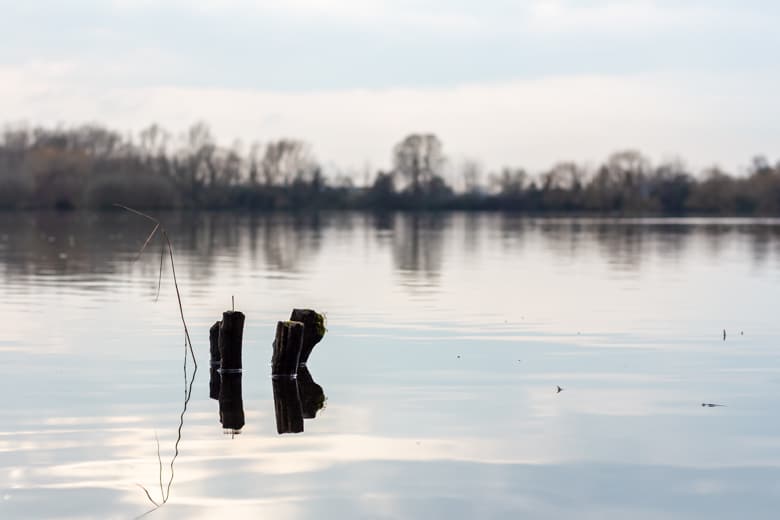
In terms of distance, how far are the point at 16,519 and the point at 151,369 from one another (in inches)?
258

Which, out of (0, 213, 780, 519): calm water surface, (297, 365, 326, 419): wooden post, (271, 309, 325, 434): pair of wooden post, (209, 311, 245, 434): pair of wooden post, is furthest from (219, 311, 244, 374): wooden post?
(297, 365, 326, 419): wooden post

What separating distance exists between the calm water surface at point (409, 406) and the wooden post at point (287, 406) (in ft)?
0.25

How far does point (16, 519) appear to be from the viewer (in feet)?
26.1

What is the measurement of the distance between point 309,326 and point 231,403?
7.99 ft

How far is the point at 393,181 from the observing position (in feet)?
517

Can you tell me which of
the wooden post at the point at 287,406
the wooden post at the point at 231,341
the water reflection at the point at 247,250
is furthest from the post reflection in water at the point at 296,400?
the water reflection at the point at 247,250

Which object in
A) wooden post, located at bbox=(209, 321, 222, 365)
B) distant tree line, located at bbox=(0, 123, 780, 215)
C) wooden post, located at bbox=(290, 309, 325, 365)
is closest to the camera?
wooden post, located at bbox=(290, 309, 325, 365)

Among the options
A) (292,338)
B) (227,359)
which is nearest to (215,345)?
(227,359)

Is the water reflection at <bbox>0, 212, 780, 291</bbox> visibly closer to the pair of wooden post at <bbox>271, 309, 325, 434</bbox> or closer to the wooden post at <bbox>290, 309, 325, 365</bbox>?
the wooden post at <bbox>290, 309, 325, 365</bbox>

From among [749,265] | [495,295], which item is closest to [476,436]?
[495,295]

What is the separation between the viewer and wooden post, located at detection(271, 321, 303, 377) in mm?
13734

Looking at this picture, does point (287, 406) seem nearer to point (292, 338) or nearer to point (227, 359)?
point (292, 338)

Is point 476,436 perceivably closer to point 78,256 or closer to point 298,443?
point 298,443

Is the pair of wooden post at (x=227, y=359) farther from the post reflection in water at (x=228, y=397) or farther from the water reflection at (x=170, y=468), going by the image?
the water reflection at (x=170, y=468)
